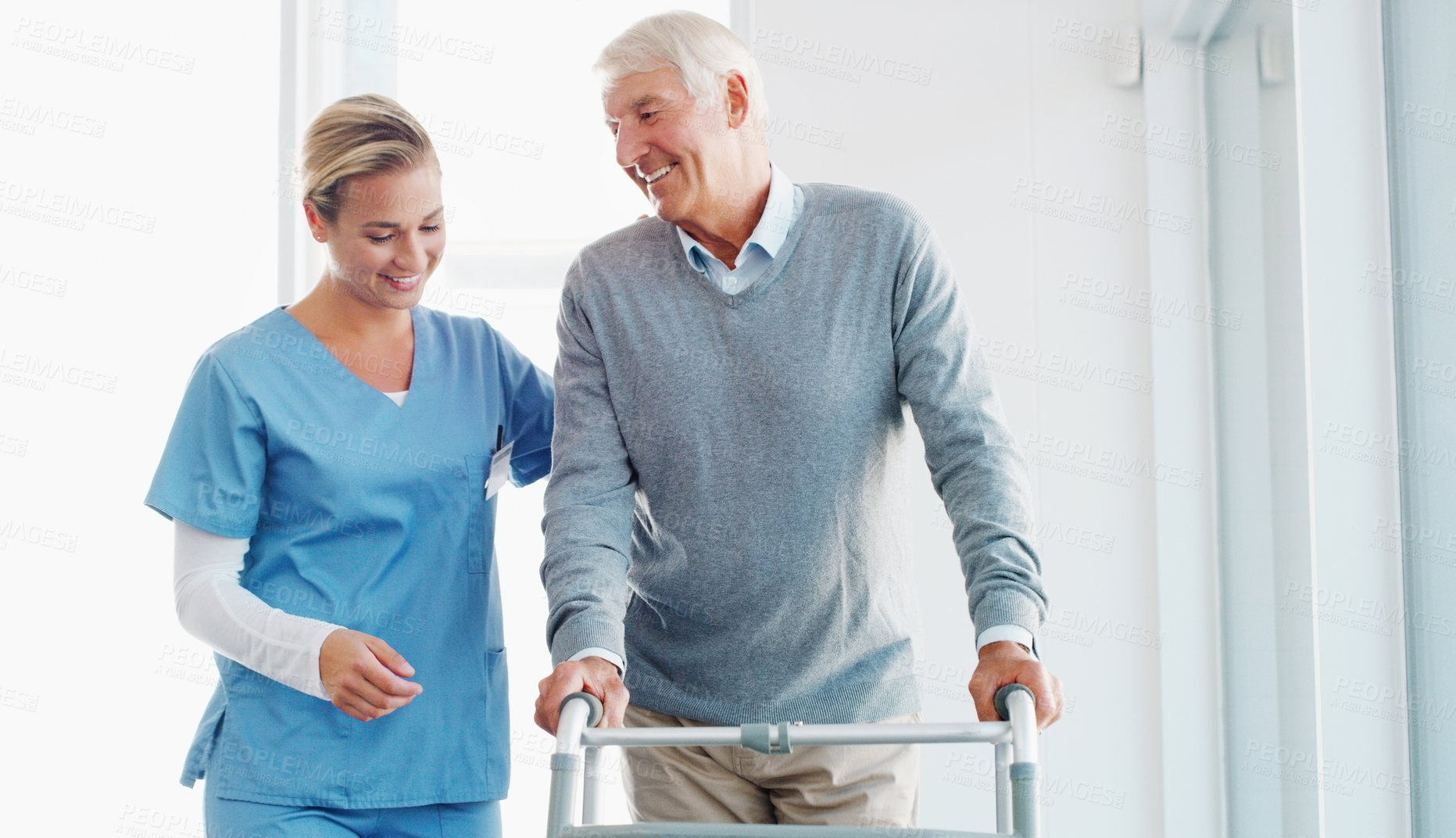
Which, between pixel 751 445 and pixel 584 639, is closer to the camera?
pixel 584 639

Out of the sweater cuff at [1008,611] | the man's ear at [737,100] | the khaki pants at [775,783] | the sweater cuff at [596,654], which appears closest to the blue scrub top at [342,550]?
the khaki pants at [775,783]

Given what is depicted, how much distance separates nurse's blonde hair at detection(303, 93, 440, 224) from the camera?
148cm

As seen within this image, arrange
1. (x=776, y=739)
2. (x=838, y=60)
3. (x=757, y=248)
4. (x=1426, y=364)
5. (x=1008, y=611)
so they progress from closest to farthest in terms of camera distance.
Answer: (x=776, y=739) < (x=1008, y=611) < (x=1426, y=364) < (x=757, y=248) < (x=838, y=60)

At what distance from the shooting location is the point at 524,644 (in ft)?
8.16

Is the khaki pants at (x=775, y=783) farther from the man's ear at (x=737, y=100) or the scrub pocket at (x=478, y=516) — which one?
the man's ear at (x=737, y=100)

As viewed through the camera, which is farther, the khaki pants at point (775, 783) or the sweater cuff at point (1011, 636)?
the khaki pants at point (775, 783)

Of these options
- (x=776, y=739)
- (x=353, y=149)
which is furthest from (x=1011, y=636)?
(x=353, y=149)

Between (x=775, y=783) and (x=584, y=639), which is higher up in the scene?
(x=584, y=639)

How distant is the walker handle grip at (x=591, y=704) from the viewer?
1.08m

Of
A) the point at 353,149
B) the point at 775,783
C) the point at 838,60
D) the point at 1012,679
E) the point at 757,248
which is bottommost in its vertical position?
the point at 775,783

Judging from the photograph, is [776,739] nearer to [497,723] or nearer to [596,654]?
[596,654]

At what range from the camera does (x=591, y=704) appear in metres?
1.08

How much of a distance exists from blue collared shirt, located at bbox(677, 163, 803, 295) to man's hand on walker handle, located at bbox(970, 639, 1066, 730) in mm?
510

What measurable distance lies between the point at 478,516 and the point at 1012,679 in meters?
0.73
